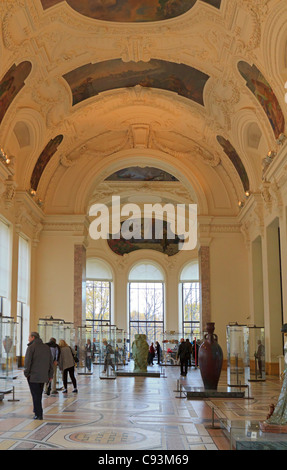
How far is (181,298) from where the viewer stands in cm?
4362

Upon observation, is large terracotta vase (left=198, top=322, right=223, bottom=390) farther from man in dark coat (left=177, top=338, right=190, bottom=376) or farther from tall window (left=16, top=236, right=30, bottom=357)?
tall window (left=16, top=236, right=30, bottom=357)

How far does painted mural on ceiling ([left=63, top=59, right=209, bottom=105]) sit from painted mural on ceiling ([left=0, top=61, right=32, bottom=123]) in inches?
88.3

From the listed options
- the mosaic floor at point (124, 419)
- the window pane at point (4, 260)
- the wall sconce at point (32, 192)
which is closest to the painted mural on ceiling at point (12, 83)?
the window pane at point (4, 260)

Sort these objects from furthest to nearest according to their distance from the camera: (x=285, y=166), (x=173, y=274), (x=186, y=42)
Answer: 1. (x=173, y=274)
2. (x=186, y=42)
3. (x=285, y=166)

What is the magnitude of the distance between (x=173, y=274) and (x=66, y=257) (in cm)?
1695

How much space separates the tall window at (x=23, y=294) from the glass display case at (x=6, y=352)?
9873 mm

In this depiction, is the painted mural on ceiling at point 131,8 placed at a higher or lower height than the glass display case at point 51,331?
higher

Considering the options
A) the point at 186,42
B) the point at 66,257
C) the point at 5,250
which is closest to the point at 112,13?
the point at 186,42

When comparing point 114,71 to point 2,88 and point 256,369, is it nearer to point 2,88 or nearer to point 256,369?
point 2,88

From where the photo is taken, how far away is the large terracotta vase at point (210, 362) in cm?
1384

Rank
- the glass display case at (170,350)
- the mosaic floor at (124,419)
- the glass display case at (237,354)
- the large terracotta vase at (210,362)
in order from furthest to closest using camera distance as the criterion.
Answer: the glass display case at (170,350), the glass display case at (237,354), the large terracotta vase at (210,362), the mosaic floor at (124,419)

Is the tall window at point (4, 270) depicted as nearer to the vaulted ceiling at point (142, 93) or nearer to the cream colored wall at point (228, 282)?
the vaulted ceiling at point (142, 93)

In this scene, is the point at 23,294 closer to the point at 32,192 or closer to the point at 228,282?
the point at 32,192

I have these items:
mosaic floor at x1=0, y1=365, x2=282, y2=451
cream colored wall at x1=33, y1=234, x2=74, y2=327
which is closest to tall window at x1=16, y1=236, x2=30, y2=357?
cream colored wall at x1=33, y1=234, x2=74, y2=327
